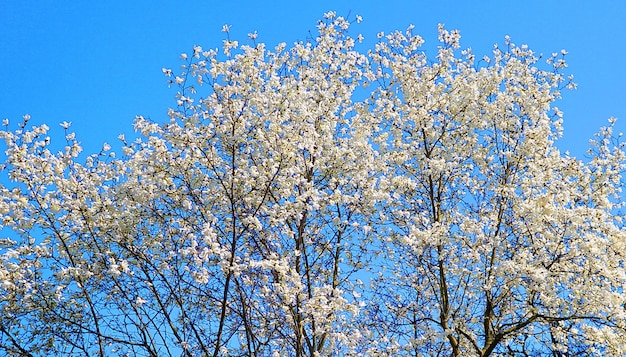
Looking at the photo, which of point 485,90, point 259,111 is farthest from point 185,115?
point 485,90

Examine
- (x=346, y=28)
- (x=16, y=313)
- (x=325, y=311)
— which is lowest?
(x=325, y=311)

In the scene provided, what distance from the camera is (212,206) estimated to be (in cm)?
1409

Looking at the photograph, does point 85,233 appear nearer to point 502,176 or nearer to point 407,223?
point 407,223

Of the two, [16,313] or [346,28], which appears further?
[346,28]

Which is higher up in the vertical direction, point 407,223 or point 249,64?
point 249,64

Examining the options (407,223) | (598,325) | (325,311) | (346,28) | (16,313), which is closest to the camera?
(325,311)

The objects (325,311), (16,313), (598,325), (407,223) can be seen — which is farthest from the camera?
(407,223)

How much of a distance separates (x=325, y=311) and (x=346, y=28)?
7903mm

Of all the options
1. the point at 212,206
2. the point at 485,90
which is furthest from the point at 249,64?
the point at 485,90

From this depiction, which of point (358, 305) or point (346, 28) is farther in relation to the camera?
point (346, 28)

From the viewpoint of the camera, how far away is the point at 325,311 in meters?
12.1

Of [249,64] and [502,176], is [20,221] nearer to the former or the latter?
[249,64]

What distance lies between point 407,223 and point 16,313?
855cm

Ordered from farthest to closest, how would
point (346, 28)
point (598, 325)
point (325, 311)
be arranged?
point (346, 28), point (598, 325), point (325, 311)
